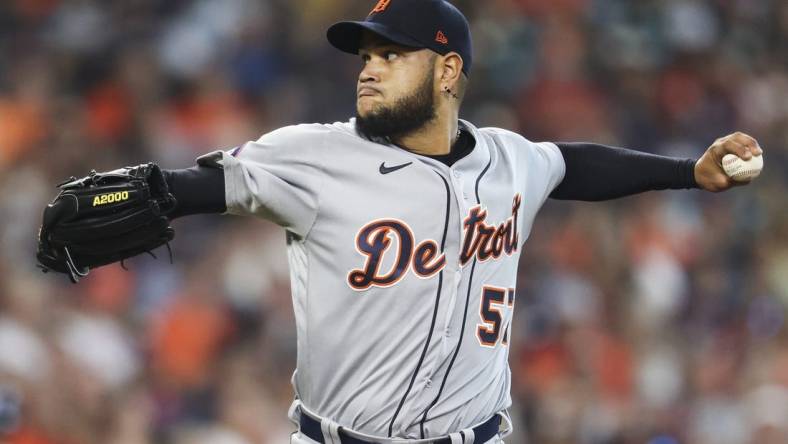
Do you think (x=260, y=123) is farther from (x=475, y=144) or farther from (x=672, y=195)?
(x=475, y=144)

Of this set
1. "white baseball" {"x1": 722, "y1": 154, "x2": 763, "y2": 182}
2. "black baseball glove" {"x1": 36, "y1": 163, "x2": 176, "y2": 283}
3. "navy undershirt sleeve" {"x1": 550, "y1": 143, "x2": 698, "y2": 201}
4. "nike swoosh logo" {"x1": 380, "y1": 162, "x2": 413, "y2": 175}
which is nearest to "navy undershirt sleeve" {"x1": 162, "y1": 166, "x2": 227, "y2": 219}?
"black baseball glove" {"x1": 36, "y1": 163, "x2": 176, "y2": 283}

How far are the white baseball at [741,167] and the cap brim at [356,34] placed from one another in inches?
29.5

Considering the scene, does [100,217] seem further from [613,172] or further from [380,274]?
[613,172]

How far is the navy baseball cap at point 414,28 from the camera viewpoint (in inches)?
110

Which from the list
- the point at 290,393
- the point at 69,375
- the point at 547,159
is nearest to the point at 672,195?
the point at 290,393

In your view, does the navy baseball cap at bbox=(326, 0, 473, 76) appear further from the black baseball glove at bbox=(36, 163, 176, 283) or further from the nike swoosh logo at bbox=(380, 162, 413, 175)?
the black baseball glove at bbox=(36, 163, 176, 283)

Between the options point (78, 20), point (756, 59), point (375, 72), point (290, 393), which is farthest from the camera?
point (756, 59)

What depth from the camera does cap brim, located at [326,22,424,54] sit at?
277 centimetres

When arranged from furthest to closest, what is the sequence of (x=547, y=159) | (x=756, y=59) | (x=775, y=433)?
(x=756, y=59) < (x=775, y=433) < (x=547, y=159)

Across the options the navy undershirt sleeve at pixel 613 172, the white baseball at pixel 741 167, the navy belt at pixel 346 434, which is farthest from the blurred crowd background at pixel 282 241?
the white baseball at pixel 741 167

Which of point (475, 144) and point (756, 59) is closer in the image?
point (475, 144)

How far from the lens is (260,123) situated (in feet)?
20.3

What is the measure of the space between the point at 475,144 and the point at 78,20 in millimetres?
3724

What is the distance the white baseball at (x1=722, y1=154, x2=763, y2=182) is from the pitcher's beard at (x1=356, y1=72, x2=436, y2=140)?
685 mm
